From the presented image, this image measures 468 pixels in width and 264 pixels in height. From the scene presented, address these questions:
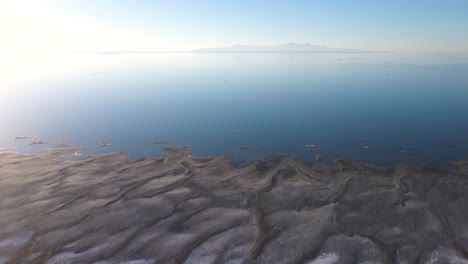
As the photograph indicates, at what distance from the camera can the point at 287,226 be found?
28.3m

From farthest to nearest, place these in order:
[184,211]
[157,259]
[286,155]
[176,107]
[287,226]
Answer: [176,107] → [286,155] → [184,211] → [287,226] → [157,259]

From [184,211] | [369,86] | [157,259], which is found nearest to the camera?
[157,259]

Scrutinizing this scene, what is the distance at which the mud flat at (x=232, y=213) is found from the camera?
25.3m

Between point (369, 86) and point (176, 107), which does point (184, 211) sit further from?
point (369, 86)

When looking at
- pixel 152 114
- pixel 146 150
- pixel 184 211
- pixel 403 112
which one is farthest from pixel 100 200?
pixel 403 112

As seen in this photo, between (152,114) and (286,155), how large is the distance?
40523 mm

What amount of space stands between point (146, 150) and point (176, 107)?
3434 cm

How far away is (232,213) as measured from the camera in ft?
101

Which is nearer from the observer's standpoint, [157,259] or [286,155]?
[157,259]

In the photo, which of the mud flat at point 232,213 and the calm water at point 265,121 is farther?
the calm water at point 265,121

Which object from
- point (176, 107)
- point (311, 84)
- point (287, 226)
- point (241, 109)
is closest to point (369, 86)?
point (311, 84)

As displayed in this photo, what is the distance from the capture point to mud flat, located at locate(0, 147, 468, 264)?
25281mm

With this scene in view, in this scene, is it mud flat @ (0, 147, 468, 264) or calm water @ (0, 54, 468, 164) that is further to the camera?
calm water @ (0, 54, 468, 164)

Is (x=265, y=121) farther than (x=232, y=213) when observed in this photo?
Yes
